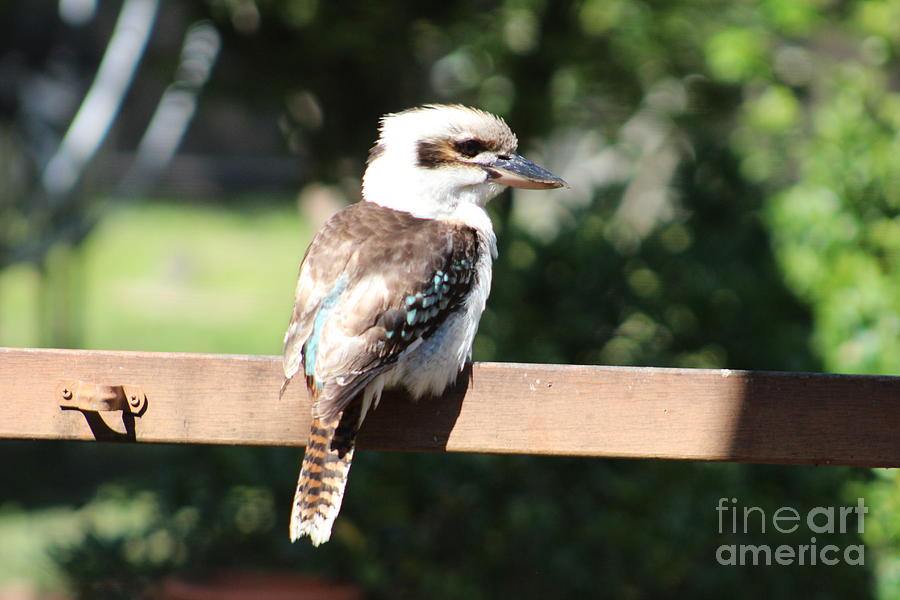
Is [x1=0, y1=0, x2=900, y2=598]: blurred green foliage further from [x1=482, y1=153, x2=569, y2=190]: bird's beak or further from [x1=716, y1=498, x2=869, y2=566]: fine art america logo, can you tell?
[x1=482, y1=153, x2=569, y2=190]: bird's beak

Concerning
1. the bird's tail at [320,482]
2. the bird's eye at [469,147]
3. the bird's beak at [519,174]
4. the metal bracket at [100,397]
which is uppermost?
the metal bracket at [100,397]

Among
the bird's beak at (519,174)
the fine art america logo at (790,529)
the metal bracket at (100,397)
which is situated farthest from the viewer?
the fine art america logo at (790,529)

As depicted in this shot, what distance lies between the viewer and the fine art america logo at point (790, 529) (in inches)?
137

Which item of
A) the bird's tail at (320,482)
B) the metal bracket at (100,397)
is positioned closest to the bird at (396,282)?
the bird's tail at (320,482)

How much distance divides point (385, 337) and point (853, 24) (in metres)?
2.59

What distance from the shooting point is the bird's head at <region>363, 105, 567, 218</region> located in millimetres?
2863

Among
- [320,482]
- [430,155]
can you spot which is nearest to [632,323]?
[430,155]

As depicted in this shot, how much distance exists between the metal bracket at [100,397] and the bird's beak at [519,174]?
1088 millimetres

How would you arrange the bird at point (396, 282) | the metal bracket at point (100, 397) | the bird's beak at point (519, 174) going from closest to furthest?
the metal bracket at point (100, 397) < the bird at point (396, 282) < the bird's beak at point (519, 174)

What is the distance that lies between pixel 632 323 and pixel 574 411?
1578 millimetres

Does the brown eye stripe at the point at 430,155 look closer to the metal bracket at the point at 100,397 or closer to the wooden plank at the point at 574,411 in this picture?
the wooden plank at the point at 574,411

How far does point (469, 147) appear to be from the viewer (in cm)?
291

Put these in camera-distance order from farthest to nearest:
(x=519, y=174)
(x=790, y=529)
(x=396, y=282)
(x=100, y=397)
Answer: (x=790, y=529)
(x=519, y=174)
(x=396, y=282)
(x=100, y=397)

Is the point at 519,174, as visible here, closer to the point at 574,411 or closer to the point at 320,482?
the point at 574,411
